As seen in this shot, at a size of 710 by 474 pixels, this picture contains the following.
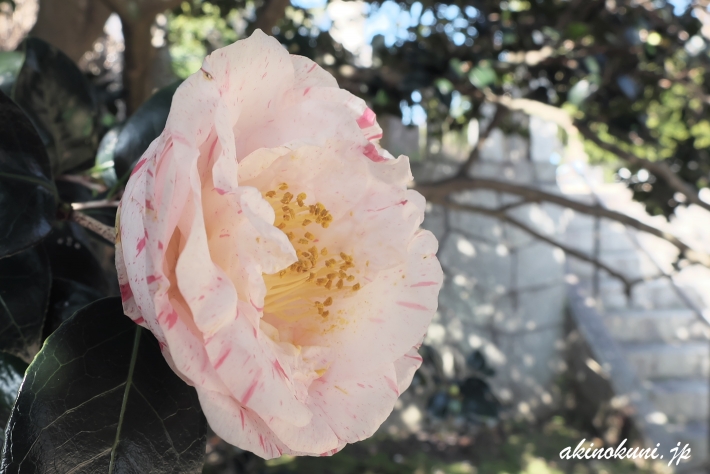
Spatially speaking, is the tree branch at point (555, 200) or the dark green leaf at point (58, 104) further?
the tree branch at point (555, 200)

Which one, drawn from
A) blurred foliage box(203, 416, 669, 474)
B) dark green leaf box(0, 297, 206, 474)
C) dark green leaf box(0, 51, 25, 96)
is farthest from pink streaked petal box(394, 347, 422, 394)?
blurred foliage box(203, 416, 669, 474)

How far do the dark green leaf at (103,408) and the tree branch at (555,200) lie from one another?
157 centimetres

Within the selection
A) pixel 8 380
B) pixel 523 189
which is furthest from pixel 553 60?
pixel 8 380

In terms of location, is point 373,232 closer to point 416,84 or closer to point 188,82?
point 188,82

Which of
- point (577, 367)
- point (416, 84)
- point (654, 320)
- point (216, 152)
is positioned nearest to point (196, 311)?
point (216, 152)

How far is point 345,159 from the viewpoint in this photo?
41 centimetres

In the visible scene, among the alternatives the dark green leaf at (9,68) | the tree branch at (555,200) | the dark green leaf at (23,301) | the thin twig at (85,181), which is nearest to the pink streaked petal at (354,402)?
the dark green leaf at (23,301)

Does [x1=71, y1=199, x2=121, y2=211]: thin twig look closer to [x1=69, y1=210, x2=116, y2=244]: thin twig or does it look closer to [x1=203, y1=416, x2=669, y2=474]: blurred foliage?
[x1=69, y1=210, x2=116, y2=244]: thin twig

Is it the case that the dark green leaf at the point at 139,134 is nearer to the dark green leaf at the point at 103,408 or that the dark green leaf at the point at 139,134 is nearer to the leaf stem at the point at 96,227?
the leaf stem at the point at 96,227

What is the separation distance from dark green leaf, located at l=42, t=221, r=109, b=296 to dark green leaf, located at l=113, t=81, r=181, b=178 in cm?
9

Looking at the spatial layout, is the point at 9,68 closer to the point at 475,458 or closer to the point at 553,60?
the point at 553,60

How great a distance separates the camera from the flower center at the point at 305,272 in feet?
1.41

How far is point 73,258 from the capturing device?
58 cm

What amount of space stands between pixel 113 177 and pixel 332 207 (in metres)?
0.30
